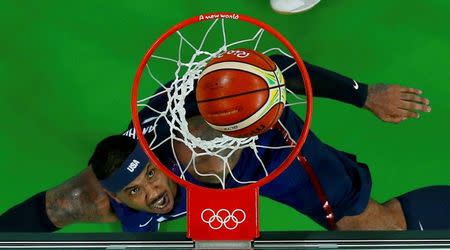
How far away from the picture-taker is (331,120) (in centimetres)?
283

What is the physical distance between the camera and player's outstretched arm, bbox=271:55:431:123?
2621 millimetres

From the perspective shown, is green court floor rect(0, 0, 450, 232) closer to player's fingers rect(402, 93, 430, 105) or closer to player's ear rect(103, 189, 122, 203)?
player's fingers rect(402, 93, 430, 105)

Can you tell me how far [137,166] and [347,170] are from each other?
0.82m

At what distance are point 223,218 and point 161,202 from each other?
826 mm

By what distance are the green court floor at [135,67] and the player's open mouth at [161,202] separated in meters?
0.24

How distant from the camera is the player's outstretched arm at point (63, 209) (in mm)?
Result: 2664

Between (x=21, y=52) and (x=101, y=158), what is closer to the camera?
(x=101, y=158)

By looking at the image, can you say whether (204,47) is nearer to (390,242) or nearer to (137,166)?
(137,166)

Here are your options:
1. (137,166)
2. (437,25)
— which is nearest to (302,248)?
(137,166)

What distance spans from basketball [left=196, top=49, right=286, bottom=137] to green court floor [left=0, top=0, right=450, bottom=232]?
97 centimetres

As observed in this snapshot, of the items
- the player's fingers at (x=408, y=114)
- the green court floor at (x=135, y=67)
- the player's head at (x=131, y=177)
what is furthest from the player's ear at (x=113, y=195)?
the player's fingers at (x=408, y=114)

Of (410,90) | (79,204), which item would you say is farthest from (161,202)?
(410,90)

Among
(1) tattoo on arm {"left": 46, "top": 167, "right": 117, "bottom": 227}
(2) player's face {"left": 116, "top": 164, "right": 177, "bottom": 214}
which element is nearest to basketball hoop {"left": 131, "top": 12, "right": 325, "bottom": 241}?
(2) player's face {"left": 116, "top": 164, "right": 177, "bottom": 214}

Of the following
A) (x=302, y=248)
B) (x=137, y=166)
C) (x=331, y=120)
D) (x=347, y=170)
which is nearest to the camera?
(x=302, y=248)
